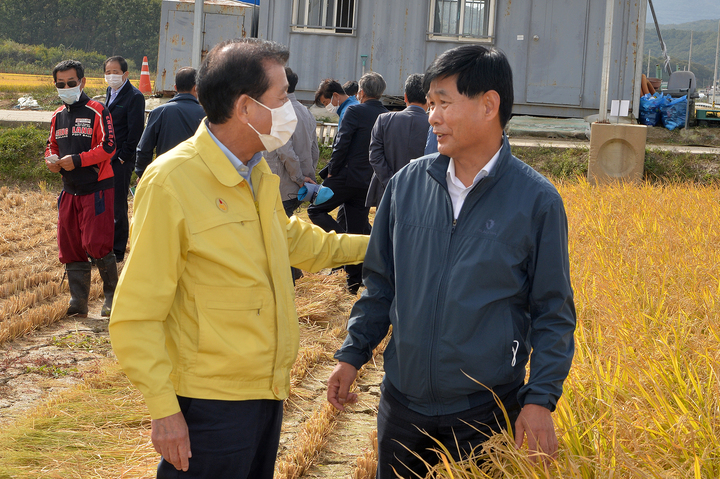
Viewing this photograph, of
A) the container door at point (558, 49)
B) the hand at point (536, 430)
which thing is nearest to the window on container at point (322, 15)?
the container door at point (558, 49)

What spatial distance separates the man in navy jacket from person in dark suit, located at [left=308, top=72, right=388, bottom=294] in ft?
4.90

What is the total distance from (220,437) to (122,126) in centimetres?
625

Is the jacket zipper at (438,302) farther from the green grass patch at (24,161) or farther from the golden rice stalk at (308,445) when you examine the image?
the green grass patch at (24,161)

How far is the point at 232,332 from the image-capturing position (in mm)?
2232

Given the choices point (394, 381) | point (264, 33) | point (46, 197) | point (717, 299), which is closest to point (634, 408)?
point (394, 381)

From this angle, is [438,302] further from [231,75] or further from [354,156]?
[354,156]

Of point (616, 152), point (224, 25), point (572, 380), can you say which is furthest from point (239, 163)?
point (224, 25)

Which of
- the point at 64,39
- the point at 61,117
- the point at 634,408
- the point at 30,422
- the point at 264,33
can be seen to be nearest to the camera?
the point at 634,408

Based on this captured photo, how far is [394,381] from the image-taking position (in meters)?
2.38

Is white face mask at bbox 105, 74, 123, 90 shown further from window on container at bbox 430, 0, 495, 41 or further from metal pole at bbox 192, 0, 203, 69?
window on container at bbox 430, 0, 495, 41

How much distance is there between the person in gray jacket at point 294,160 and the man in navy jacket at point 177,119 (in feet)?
2.38

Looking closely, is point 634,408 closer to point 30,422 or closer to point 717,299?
point 717,299

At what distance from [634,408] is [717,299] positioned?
1.61 meters

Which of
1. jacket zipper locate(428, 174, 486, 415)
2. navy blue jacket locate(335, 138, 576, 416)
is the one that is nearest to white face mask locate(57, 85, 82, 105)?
navy blue jacket locate(335, 138, 576, 416)
